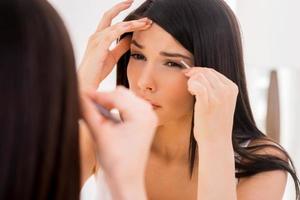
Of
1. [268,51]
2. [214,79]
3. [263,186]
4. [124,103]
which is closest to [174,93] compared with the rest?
[214,79]

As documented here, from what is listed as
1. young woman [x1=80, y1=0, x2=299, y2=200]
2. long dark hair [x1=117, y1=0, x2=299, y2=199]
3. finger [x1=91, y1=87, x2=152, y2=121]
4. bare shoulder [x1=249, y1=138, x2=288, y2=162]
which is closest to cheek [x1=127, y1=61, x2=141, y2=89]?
young woman [x1=80, y1=0, x2=299, y2=200]

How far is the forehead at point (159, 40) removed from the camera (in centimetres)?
98

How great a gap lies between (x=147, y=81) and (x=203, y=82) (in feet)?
0.50

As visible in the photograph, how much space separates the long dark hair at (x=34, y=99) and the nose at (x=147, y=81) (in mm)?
522

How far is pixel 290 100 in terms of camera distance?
1.61m

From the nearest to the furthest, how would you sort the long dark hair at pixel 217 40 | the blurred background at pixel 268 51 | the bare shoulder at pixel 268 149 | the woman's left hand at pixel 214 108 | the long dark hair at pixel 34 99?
the long dark hair at pixel 34 99, the woman's left hand at pixel 214 108, the long dark hair at pixel 217 40, the bare shoulder at pixel 268 149, the blurred background at pixel 268 51

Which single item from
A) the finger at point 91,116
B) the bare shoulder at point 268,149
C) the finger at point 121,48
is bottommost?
the bare shoulder at point 268,149

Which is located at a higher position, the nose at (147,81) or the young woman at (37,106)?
the young woman at (37,106)

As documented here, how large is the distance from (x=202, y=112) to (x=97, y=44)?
0.35 meters

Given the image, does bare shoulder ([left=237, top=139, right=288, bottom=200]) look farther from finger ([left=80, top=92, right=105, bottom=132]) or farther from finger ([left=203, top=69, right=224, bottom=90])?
finger ([left=80, top=92, right=105, bottom=132])

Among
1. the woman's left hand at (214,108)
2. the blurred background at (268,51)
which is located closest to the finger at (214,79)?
the woman's left hand at (214,108)

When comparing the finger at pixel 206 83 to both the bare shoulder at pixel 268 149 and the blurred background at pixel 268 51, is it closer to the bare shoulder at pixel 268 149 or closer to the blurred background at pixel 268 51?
the bare shoulder at pixel 268 149

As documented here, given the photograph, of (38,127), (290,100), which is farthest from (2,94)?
(290,100)

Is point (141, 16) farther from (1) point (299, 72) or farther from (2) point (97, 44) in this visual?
(1) point (299, 72)
